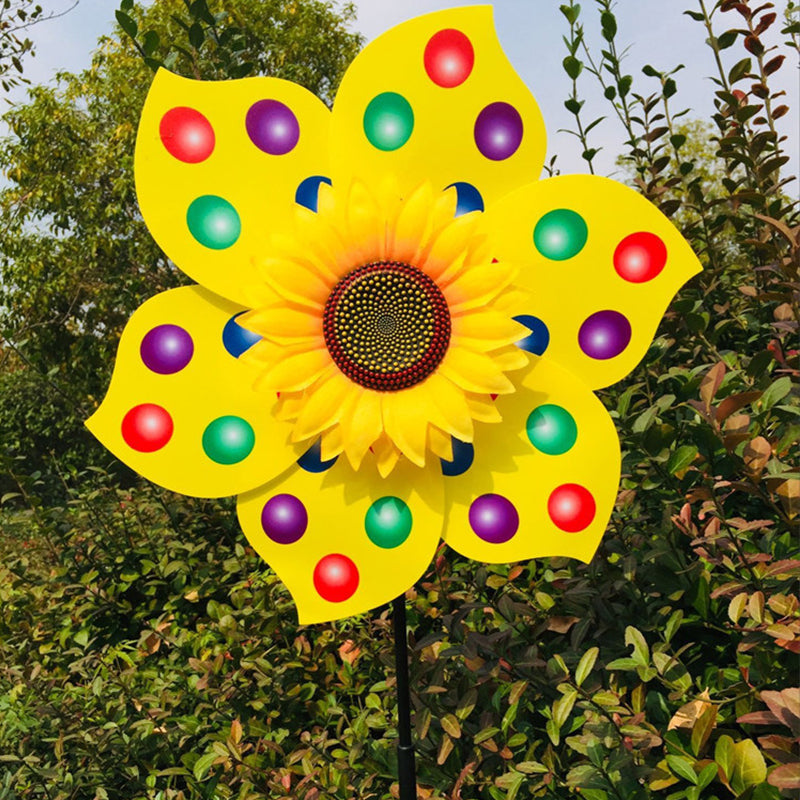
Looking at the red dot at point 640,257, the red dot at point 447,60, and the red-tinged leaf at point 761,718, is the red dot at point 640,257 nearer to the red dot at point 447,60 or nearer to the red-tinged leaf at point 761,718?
the red dot at point 447,60

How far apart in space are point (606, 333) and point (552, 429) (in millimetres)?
139

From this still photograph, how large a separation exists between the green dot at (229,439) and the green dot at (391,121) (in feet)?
1.30

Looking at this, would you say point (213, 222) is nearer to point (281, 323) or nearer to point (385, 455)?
point (281, 323)

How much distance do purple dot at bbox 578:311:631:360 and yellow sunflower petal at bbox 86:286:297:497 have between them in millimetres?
395

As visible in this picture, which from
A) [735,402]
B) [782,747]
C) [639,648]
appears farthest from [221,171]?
[782,747]

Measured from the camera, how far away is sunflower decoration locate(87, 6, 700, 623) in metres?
0.81

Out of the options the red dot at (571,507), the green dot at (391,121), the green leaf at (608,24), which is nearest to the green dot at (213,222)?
the green dot at (391,121)

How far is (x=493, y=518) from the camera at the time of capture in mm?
863

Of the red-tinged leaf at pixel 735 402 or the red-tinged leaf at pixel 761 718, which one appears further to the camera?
the red-tinged leaf at pixel 735 402

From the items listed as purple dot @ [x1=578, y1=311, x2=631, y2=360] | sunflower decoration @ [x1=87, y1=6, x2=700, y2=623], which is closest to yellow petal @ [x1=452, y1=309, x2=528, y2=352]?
sunflower decoration @ [x1=87, y1=6, x2=700, y2=623]

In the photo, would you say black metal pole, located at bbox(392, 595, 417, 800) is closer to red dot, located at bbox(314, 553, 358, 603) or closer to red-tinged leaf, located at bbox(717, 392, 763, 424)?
red dot, located at bbox(314, 553, 358, 603)

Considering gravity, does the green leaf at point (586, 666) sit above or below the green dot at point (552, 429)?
below

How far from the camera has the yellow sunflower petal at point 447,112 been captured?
2.81 ft

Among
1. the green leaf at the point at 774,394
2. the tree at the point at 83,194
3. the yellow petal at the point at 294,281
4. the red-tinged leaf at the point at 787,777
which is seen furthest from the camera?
the tree at the point at 83,194
